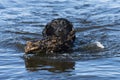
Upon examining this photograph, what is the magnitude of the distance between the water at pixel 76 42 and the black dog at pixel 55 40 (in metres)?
0.20

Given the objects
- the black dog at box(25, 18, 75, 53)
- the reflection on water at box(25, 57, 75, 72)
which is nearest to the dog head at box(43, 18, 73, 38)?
the black dog at box(25, 18, 75, 53)

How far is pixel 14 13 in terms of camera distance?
1410 cm

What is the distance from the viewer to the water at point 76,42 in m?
8.01

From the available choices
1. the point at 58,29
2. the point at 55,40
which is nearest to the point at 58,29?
the point at 58,29

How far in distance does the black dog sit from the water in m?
0.20

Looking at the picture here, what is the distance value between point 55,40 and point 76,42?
4.76 ft

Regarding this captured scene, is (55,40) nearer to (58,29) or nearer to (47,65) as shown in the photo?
(58,29)

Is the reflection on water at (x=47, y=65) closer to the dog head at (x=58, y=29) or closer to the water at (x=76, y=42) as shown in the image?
the water at (x=76, y=42)

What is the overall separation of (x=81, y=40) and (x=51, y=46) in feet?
6.14

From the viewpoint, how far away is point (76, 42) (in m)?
10.7

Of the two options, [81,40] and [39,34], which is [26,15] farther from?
[81,40]

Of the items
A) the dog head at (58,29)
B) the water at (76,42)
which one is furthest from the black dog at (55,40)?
the water at (76,42)

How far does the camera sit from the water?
801cm

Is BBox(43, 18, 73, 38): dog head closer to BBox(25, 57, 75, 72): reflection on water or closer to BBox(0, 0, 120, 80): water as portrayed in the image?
BBox(0, 0, 120, 80): water
